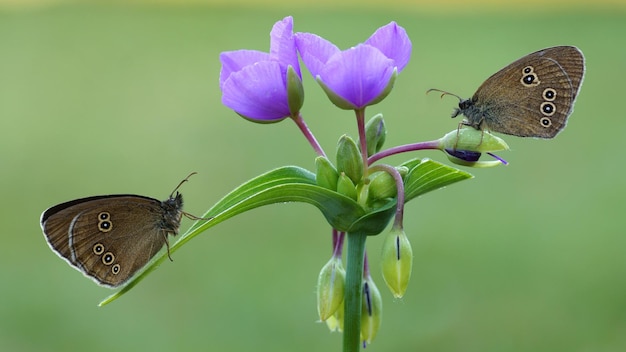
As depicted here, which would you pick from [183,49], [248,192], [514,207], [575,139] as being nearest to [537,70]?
[248,192]

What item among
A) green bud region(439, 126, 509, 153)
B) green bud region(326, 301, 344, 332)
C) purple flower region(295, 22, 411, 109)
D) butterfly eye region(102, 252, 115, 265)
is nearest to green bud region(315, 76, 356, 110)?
purple flower region(295, 22, 411, 109)

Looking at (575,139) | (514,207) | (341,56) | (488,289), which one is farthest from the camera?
(575,139)

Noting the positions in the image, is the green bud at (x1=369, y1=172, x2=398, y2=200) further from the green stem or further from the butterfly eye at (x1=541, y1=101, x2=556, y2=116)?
the butterfly eye at (x1=541, y1=101, x2=556, y2=116)

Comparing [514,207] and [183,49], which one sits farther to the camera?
[183,49]

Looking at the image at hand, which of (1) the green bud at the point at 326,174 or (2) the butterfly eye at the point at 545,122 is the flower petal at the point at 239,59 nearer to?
(1) the green bud at the point at 326,174

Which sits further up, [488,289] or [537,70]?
[537,70]

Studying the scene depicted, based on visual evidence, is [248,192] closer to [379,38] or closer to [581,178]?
[379,38]
